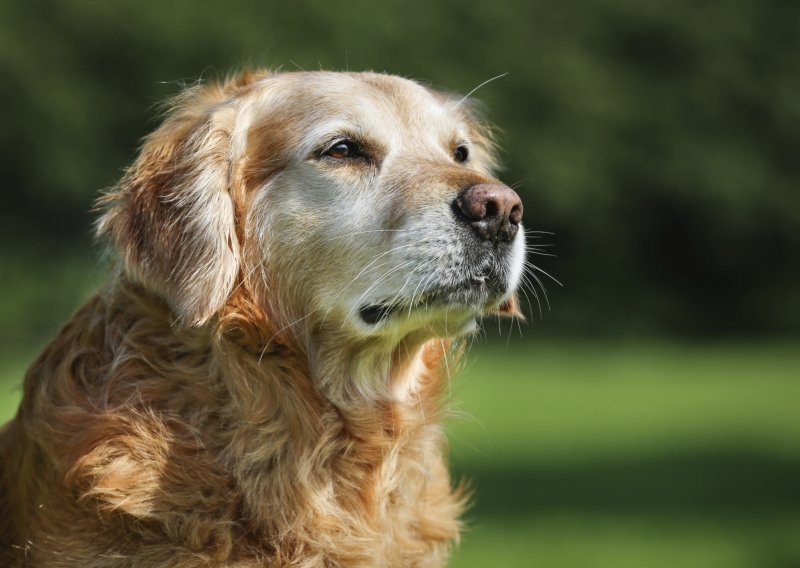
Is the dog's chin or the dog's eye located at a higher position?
the dog's eye

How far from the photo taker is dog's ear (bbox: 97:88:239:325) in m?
3.86

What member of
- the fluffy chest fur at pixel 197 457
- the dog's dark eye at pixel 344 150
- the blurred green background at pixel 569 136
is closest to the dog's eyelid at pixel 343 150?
the dog's dark eye at pixel 344 150

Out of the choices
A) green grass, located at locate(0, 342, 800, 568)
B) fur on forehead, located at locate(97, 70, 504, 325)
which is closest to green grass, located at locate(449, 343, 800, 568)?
green grass, located at locate(0, 342, 800, 568)

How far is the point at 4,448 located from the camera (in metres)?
4.32

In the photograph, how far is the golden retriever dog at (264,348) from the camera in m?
3.81

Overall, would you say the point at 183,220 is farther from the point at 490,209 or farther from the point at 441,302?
the point at 490,209

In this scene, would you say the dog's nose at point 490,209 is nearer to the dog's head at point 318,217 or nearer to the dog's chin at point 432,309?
the dog's head at point 318,217

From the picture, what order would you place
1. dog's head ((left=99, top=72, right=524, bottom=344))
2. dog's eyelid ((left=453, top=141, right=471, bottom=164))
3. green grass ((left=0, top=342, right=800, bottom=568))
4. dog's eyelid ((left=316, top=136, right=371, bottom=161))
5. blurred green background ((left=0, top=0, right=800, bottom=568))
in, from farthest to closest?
blurred green background ((left=0, top=0, right=800, bottom=568)) → green grass ((left=0, top=342, right=800, bottom=568)) → dog's eyelid ((left=453, top=141, right=471, bottom=164)) → dog's eyelid ((left=316, top=136, right=371, bottom=161)) → dog's head ((left=99, top=72, right=524, bottom=344))

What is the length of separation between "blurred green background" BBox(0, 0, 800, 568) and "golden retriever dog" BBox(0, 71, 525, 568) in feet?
42.6

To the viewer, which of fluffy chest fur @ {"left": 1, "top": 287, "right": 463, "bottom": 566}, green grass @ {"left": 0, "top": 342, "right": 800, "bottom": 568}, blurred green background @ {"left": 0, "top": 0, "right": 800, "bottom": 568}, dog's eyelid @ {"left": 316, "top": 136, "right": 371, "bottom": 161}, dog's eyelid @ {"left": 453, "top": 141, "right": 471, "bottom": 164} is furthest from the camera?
blurred green background @ {"left": 0, "top": 0, "right": 800, "bottom": 568}

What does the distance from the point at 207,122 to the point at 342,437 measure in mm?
1240

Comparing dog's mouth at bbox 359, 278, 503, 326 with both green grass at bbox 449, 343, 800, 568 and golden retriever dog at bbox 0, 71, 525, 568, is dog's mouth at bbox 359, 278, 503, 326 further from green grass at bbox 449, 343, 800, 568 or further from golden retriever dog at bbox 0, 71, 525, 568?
green grass at bbox 449, 343, 800, 568

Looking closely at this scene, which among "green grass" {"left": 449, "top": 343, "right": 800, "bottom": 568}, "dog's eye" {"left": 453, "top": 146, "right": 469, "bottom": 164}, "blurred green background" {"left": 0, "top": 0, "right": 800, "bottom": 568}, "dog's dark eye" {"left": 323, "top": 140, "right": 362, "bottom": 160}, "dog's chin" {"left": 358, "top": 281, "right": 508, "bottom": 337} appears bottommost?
"dog's chin" {"left": 358, "top": 281, "right": 508, "bottom": 337}

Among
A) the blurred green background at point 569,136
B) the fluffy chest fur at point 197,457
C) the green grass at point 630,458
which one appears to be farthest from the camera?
the blurred green background at point 569,136
